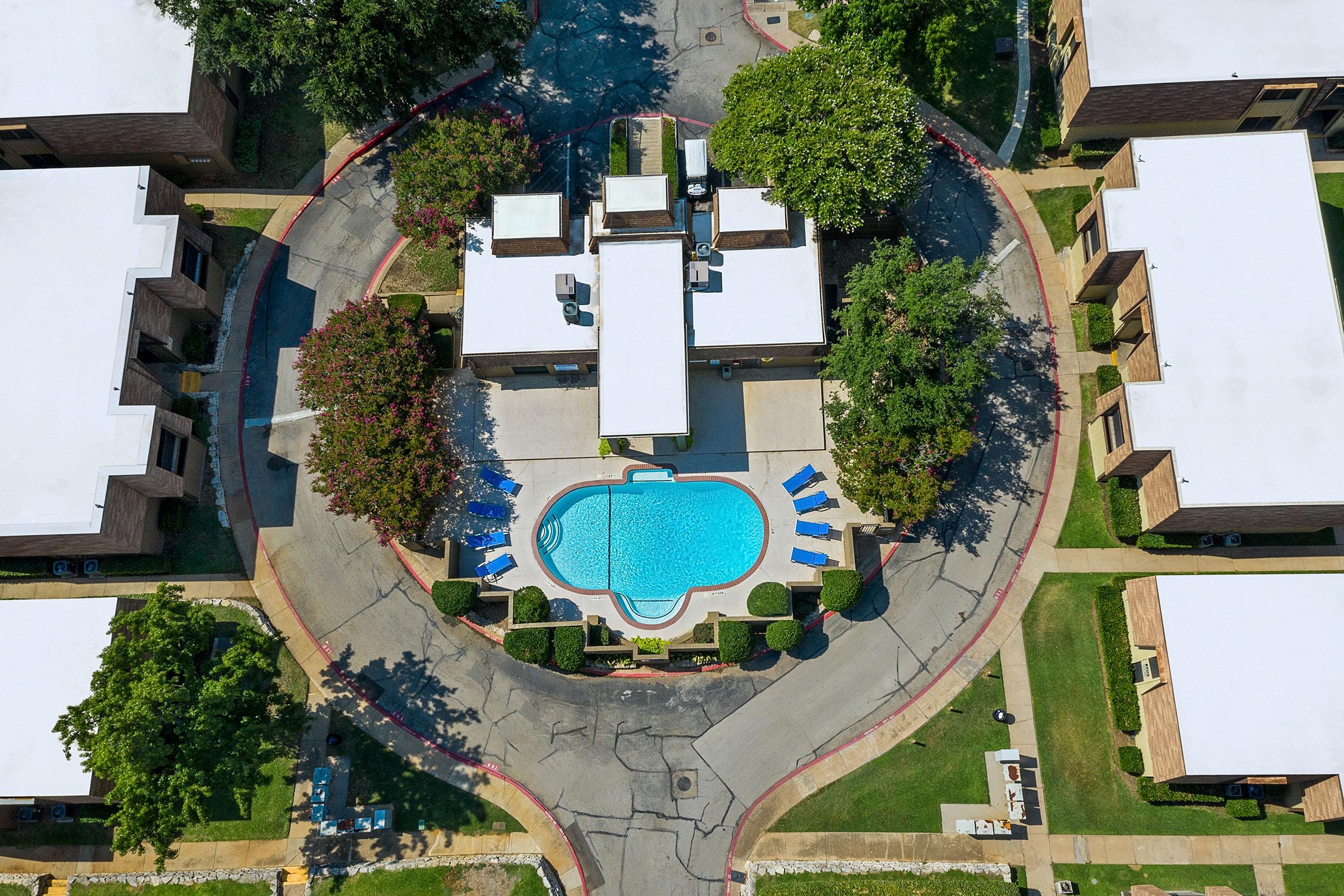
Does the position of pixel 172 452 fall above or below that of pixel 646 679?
above

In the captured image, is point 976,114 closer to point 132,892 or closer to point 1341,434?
point 1341,434

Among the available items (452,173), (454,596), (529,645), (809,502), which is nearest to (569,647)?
(529,645)

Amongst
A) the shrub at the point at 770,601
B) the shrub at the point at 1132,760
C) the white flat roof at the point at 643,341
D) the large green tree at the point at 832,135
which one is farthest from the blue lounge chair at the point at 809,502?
the shrub at the point at 1132,760

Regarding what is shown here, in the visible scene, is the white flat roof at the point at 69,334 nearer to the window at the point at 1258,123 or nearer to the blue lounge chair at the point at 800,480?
the blue lounge chair at the point at 800,480

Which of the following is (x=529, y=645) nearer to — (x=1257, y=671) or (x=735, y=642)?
(x=735, y=642)

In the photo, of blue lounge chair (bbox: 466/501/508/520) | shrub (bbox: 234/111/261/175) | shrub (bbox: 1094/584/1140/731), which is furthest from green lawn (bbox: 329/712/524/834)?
shrub (bbox: 234/111/261/175)

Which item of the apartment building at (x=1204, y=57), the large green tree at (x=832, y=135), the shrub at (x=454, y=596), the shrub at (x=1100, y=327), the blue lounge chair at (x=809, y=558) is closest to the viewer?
the large green tree at (x=832, y=135)
